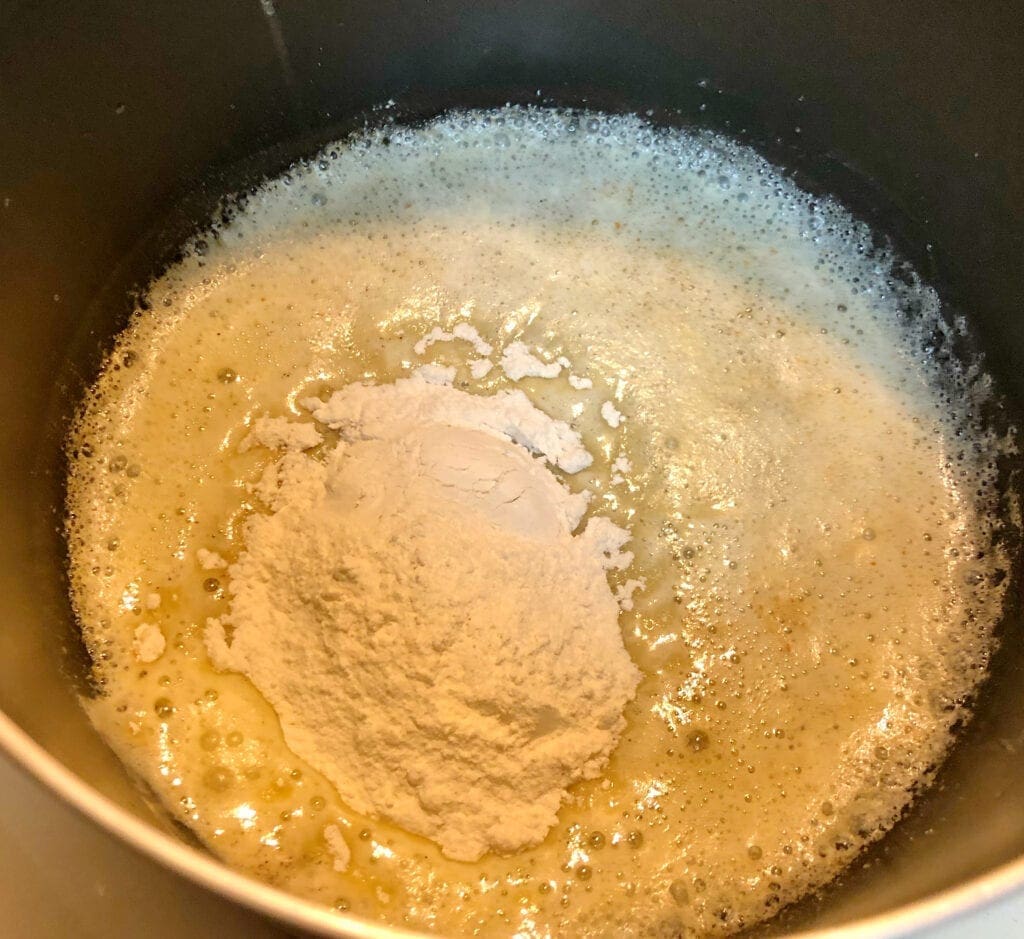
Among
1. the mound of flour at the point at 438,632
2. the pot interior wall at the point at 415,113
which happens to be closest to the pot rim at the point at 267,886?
the pot interior wall at the point at 415,113

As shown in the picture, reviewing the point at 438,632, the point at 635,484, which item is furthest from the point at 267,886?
the point at 635,484

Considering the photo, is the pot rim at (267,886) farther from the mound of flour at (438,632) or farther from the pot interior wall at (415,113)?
the mound of flour at (438,632)

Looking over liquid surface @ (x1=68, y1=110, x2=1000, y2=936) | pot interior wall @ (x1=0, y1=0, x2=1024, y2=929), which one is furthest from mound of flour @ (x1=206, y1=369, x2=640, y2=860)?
pot interior wall @ (x1=0, y1=0, x2=1024, y2=929)

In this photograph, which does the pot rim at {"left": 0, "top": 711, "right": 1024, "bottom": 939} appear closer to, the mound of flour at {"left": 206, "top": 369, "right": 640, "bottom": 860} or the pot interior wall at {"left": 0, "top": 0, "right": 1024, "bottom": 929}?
the pot interior wall at {"left": 0, "top": 0, "right": 1024, "bottom": 929}

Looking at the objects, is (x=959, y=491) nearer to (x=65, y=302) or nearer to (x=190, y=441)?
(x=190, y=441)

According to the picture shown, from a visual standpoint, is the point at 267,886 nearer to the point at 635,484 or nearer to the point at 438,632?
the point at 438,632

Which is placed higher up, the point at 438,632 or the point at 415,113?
the point at 415,113

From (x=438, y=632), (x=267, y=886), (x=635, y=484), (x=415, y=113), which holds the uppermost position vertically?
(x=415, y=113)
